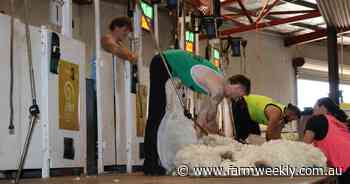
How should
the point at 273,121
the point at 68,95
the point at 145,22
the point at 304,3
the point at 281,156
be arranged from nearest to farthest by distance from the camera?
the point at 281,156
the point at 68,95
the point at 273,121
the point at 145,22
the point at 304,3

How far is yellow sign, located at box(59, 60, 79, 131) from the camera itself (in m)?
3.67

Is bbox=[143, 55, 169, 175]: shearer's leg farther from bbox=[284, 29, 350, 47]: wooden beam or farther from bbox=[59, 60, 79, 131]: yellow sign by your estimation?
bbox=[284, 29, 350, 47]: wooden beam

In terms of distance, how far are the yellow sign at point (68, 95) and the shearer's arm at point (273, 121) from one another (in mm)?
1739

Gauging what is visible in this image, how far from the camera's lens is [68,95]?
378cm

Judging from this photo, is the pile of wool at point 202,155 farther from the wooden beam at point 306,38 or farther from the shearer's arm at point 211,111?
the wooden beam at point 306,38

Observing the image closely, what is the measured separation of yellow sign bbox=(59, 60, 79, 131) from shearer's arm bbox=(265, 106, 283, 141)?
5.70 feet

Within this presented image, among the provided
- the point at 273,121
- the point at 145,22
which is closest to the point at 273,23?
the point at 145,22

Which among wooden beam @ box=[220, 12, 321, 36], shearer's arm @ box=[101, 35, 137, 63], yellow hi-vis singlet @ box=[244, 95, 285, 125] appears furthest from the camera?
wooden beam @ box=[220, 12, 321, 36]

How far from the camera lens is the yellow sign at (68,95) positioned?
12.1 ft

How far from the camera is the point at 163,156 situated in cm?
340

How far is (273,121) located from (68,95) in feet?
6.24

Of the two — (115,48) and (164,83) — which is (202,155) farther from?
(115,48)

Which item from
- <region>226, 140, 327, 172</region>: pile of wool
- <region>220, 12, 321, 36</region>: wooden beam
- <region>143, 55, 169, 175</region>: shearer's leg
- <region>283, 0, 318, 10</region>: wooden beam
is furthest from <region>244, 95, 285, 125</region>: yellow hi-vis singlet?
<region>283, 0, 318, 10</region>: wooden beam

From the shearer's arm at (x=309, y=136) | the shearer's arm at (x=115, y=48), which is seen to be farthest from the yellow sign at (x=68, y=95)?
the shearer's arm at (x=309, y=136)
